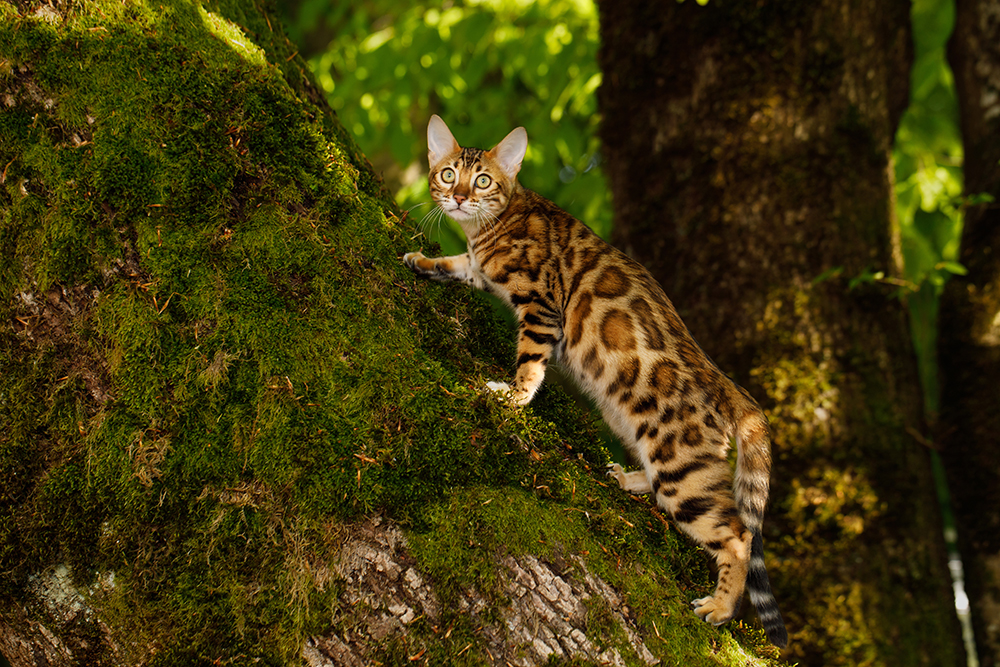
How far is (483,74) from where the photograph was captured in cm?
686

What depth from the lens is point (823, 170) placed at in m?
4.23

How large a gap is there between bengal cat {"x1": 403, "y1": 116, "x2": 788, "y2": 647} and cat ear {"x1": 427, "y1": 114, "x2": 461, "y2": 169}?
0.84 ft

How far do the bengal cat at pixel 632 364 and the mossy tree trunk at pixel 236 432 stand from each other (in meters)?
0.36

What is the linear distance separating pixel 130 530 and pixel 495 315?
62.1 inches

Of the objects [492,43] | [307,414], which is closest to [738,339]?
[307,414]

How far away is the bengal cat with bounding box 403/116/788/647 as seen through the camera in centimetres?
279

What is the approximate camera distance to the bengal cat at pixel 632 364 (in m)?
2.79

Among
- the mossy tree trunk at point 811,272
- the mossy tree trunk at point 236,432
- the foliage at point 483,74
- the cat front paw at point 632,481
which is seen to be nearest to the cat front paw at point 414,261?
the mossy tree trunk at point 236,432

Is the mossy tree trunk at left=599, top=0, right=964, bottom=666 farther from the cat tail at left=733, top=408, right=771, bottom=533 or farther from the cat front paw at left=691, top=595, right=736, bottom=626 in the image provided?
the cat front paw at left=691, top=595, right=736, bottom=626

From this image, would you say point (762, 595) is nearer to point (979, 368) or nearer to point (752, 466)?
point (752, 466)

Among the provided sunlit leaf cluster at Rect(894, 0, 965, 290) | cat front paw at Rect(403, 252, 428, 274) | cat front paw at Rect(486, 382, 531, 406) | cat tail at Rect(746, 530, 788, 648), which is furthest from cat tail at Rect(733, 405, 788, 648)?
sunlit leaf cluster at Rect(894, 0, 965, 290)

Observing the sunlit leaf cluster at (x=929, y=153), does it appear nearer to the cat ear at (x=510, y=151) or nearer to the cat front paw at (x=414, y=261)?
the cat ear at (x=510, y=151)

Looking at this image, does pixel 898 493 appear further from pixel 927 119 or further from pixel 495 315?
pixel 927 119

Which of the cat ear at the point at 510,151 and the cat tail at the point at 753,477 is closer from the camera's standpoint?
the cat tail at the point at 753,477
